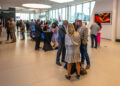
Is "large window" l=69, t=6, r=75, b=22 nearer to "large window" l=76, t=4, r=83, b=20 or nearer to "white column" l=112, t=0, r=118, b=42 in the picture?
"large window" l=76, t=4, r=83, b=20

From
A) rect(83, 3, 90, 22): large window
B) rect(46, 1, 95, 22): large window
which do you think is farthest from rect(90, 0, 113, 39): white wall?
rect(83, 3, 90, 22): large window

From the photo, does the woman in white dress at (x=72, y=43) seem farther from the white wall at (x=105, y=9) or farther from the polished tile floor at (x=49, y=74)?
the white wall at (x=105, y=9)

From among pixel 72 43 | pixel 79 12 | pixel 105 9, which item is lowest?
pixel 72 43

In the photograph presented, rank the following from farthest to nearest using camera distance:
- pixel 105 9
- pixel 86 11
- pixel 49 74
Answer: pixel 86 11
pixel 105 9
pixel 49 74

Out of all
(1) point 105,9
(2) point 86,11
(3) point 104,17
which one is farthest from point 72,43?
(2) point 86,11

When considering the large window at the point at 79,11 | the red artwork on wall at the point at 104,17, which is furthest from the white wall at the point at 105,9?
the large window at the point at 79,11

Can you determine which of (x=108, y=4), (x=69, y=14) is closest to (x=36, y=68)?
(x=108, y=4)

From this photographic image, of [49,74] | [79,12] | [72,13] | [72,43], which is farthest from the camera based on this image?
[72,13]

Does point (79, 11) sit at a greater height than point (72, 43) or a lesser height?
greater

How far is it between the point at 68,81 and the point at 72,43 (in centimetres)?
100

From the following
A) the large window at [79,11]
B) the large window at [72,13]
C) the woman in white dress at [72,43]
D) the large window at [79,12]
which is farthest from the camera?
the large window at [72,13]

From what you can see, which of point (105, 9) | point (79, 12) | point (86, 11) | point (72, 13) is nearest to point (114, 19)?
point (105, 9)

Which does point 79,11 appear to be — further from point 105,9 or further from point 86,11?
point 105,9

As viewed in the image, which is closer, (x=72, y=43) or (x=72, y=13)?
(x=72, y=43)
